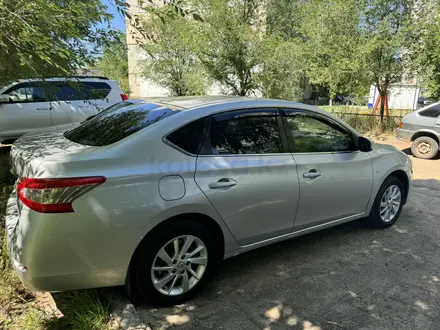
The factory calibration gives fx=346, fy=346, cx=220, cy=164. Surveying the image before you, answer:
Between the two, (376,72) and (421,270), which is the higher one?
(376,72)

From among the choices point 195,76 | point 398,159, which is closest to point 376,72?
point 195,76

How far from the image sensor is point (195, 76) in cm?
1298

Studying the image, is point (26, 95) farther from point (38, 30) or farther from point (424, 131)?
point (424, 131)

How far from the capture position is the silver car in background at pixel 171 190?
7.40 feet

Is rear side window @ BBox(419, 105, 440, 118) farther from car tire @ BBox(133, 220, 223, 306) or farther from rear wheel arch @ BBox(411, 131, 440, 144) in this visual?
car tire @ BBox(133, 220, 223, 306)

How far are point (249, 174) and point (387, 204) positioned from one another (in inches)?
92.2

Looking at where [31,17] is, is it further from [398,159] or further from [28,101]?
[28,101]

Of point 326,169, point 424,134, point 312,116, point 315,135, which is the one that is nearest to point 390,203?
point 326,169

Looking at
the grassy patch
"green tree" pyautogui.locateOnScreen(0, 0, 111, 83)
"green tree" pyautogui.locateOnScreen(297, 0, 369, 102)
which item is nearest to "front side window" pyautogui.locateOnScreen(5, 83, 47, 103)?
"green tree" pyautogui.locateOnScreen(0, 0, 111, 83)

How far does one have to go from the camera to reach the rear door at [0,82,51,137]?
7.89m

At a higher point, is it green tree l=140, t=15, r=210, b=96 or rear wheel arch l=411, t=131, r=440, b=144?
green tree l=140, t=15, r=210, b=96

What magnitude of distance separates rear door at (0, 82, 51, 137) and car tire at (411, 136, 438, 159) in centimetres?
917

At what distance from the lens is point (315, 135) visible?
3.55 meters

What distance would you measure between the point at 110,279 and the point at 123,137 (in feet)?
3.41
